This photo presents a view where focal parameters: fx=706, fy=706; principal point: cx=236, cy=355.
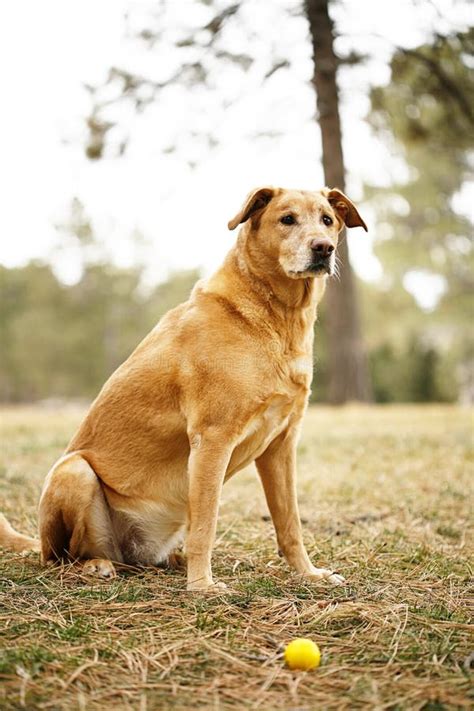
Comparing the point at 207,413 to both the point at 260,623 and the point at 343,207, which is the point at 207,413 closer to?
the point at 260,623

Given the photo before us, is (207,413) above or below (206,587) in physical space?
above

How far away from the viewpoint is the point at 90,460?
3242mm

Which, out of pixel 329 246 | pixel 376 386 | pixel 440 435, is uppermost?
pixel 329 246

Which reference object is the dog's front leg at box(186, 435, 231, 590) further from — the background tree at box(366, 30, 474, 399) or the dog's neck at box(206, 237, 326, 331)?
the background tree at box(366, 30, 474, 399)

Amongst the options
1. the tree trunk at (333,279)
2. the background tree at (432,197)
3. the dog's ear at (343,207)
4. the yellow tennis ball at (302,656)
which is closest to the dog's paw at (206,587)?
the yellow tennis ball at (302,656)

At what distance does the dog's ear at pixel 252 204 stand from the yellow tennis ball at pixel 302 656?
70.3 inches

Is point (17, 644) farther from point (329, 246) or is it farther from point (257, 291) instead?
point (329, 246)

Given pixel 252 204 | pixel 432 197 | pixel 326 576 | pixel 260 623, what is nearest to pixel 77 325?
pixel 432 197

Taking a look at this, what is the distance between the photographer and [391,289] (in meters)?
24.5

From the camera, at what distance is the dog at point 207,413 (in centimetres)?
293

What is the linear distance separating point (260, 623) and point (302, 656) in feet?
1.35

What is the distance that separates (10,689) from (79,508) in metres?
1.30

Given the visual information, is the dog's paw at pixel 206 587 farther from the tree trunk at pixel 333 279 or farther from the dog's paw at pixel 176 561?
the tree trunk at pixel 333 279

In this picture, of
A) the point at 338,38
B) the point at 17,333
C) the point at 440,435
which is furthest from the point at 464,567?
the point at 17,333
